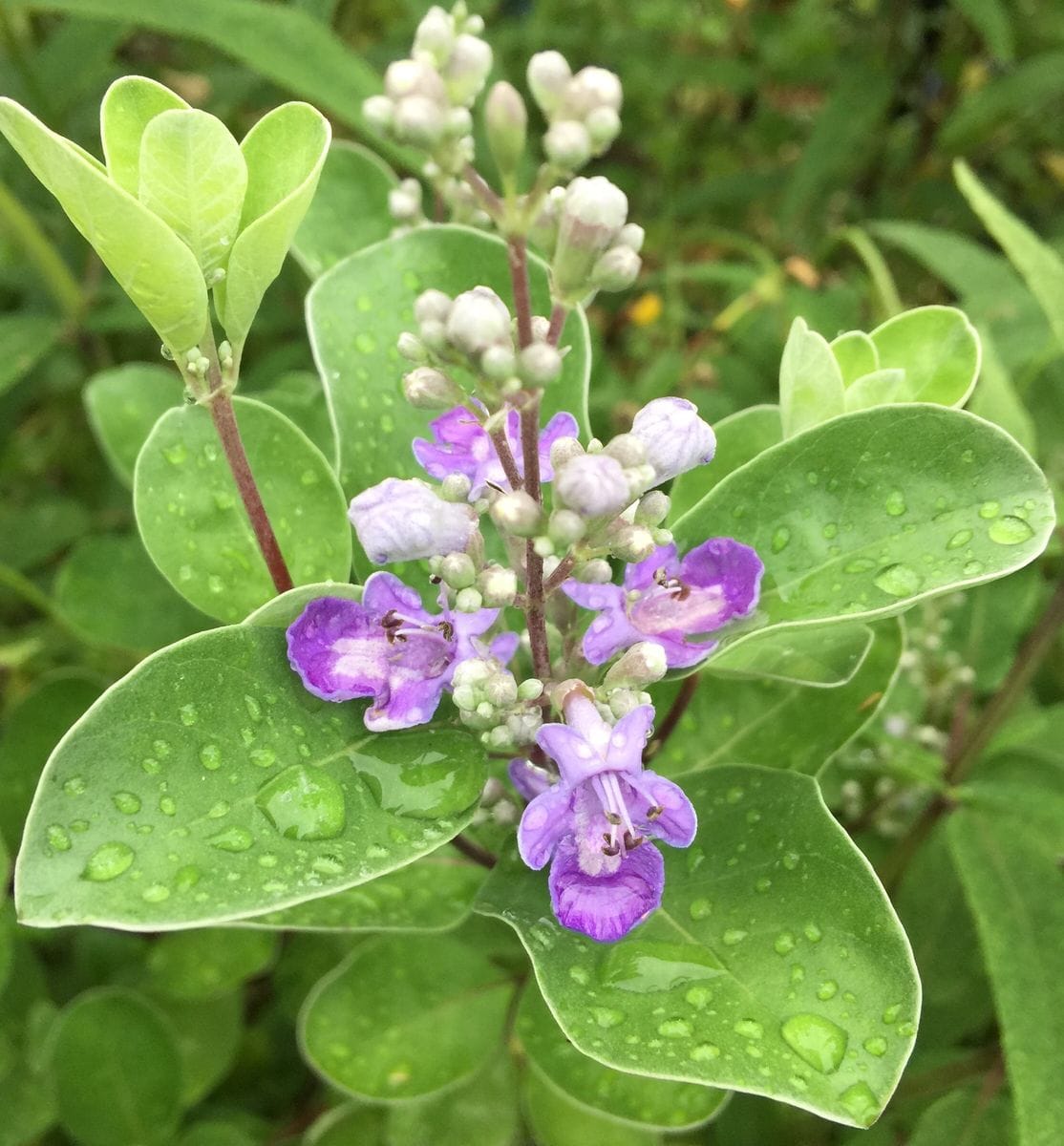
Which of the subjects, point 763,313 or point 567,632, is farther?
point 763,313

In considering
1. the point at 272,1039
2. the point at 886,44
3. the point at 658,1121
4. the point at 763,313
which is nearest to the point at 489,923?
the point at 658,1121

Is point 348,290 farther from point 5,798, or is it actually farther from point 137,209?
point 5,798

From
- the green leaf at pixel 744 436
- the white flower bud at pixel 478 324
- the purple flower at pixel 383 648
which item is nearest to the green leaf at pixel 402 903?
the purple flower at pixel 383 648

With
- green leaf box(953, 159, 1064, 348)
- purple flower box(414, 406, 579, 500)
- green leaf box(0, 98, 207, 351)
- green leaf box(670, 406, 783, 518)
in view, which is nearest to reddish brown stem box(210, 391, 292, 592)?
green leaf box(0, 98, 207, 351)

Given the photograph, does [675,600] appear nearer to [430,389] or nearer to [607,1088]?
[430,389]

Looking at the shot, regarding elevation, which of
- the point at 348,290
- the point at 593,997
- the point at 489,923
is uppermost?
the point at 348,290

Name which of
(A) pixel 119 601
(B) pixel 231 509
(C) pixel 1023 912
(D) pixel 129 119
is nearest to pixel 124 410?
(A) pixel 119 601
